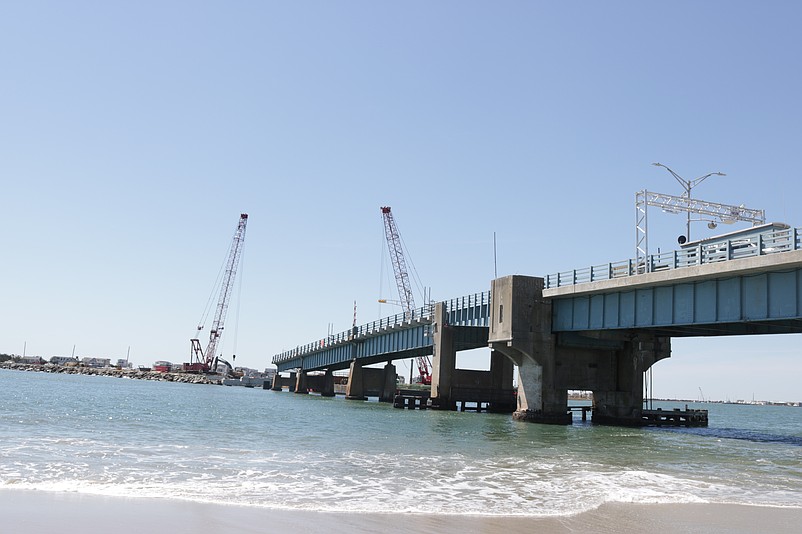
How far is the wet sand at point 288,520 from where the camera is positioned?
13188mm

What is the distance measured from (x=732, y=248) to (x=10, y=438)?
3449 cm

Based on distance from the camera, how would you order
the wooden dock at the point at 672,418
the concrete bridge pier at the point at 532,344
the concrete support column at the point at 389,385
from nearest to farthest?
1. the concrete bridge pier at the point at 532,344
2. the wooden dock at the point at 672,418
3. the concrete support column at the point at 389,385

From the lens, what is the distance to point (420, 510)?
15.8m

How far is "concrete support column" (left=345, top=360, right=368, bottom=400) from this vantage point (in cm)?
10350

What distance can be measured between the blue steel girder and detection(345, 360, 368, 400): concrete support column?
53351mm

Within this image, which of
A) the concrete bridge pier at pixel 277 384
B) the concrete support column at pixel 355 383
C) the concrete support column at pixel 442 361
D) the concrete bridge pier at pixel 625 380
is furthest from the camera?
the concrete bridge pier at pixel 277 384

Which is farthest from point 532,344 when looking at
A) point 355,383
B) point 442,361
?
point 355,383

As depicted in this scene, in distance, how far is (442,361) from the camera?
6875cm

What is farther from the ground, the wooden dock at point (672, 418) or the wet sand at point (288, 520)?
the wet sand at point (288, 520)

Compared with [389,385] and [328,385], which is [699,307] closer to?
[389,385]

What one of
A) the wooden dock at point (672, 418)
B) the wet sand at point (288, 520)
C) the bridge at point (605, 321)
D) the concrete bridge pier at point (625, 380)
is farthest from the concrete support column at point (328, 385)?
the wet sand at point (288, 520)

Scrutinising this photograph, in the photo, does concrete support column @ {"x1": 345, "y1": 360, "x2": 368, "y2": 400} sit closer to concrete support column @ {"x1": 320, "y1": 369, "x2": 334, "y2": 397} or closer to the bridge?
the bridge

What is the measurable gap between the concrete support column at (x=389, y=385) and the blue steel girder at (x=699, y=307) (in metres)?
53.7

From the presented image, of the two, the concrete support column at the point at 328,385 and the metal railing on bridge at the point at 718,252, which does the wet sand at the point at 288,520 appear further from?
the concrete support column at the point at 328,385
